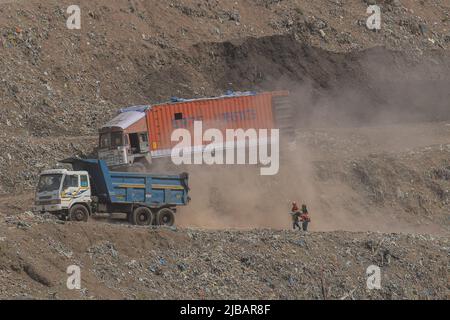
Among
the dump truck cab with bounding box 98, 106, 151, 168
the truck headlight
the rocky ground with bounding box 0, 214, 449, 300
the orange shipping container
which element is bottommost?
the rocky ground with bounding box 0, 214, 449, 300

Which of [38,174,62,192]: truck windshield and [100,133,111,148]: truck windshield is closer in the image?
[38,174,62,192]: truck windshield

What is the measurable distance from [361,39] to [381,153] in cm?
1382

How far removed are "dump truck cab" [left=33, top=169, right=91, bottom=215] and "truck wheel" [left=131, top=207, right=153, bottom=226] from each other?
5.56 ft

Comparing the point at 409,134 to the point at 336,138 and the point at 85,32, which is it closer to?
the point at 336,138

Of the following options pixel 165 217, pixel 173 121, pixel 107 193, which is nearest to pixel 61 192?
pixel 107 193

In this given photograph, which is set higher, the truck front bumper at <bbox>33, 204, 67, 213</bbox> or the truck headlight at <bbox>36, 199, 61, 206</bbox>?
the truck headlight at <bbox>36, 199, 61, 206</bbox>

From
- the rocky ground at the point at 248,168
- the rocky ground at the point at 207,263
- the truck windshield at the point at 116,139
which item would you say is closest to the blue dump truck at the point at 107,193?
the rocky ground at the point at 248,168

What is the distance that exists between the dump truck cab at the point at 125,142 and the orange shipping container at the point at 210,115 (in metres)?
0.33

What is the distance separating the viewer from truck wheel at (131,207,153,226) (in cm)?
3250

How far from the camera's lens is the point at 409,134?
1869 inches

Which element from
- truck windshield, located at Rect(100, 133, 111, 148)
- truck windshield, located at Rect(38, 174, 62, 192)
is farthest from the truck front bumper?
truck windshield, located at Rect(100, 133, 111, 148)

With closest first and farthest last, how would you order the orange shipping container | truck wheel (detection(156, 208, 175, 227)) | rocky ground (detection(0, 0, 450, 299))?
rocky ground (detection(0, 0, 450, 299)) < truck wheel (detection(156, 208, 175, 227)) < the orange shipping container

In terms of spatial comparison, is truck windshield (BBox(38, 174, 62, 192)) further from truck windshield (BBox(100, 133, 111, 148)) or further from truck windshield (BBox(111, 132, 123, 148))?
truck windshield (BBox(100, 133, 111, 148))
